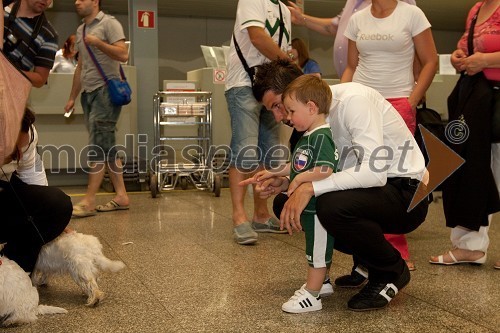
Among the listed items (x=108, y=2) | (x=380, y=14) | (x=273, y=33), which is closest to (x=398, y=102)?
(x=380, y=14)

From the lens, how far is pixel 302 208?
2070 millimetres

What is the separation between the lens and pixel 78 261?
2.23 metres

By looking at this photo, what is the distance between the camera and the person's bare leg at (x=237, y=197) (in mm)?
3471

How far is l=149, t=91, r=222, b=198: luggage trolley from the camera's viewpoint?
19.5ft

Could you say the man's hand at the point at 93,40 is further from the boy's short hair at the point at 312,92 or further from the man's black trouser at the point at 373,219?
the man's black trouser at the point at 373,219

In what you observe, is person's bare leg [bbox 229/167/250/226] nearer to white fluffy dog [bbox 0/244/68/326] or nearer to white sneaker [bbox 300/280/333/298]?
white sneaker [bbox 300/280/333/298]

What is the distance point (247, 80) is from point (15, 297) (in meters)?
1.92

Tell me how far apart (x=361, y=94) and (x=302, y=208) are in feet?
1.56

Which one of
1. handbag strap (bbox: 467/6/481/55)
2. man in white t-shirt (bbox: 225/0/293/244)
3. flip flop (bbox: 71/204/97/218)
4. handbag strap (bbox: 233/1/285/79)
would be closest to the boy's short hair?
handbag strap (bbox: 467/6/481/55)

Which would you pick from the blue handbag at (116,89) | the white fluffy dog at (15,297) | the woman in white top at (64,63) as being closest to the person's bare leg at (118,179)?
the blue handbag at (116,89)

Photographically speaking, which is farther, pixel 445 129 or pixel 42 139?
pixel 42 139

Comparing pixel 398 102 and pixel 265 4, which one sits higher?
pixel 265 4

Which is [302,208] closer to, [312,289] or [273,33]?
[312,289]
